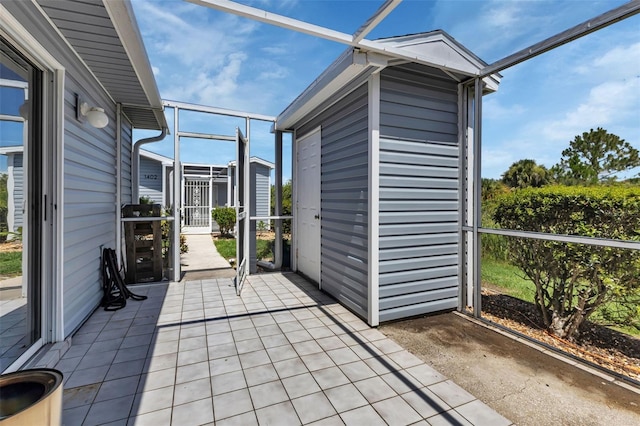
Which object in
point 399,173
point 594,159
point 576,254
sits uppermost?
point 594,159

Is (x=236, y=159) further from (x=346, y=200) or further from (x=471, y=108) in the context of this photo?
(x=471, y=108)

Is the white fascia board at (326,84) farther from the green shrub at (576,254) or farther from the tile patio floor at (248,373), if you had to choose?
the tile patio floor at (248,373)

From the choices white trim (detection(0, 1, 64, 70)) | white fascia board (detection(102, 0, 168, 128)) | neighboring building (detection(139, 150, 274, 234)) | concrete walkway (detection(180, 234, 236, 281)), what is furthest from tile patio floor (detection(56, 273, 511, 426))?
neighboring building (detection(139, 150, 274, 234))

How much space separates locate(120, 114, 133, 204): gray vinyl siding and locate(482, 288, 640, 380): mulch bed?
502 cm

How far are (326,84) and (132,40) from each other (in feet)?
5.72

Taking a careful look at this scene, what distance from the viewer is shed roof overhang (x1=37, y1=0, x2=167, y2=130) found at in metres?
1.91

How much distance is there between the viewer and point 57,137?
231 cm

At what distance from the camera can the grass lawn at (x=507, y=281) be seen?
3.60 meters

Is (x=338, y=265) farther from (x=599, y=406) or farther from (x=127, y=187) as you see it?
(x=127, y=187)

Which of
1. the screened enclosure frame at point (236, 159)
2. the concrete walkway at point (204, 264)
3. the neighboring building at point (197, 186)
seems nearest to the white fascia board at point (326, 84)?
the screened enclosure frame at point (236, 159)

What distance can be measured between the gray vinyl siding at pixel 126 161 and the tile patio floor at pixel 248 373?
2.01 meters

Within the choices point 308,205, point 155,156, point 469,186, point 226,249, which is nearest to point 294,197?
point 308,205

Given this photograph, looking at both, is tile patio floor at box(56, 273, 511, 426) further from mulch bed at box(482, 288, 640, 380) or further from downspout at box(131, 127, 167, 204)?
downspout at box(131, 127, 167, 204)

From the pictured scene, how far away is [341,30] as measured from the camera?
2.15 metres
